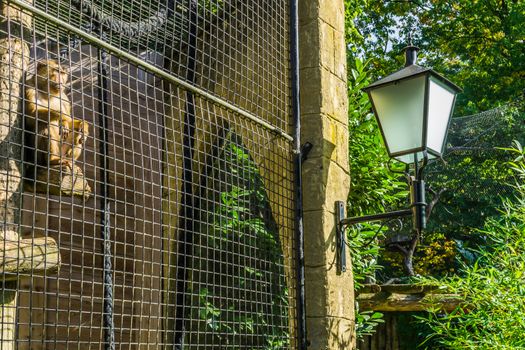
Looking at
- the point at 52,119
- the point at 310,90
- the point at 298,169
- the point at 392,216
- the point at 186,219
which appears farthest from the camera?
the point at 310,90

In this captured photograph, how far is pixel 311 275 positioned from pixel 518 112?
1049 centimetres

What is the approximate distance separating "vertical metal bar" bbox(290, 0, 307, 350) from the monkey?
4.21ft

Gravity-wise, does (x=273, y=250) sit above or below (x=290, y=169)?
below

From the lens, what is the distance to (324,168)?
348cm

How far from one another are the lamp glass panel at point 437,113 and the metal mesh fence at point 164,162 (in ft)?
2.16

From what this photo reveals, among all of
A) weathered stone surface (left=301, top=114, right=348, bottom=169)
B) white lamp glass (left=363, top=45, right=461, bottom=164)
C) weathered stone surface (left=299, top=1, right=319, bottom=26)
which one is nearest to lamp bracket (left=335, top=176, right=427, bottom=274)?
white lamp glass (left=363, top=45, right=461, bottom=164)

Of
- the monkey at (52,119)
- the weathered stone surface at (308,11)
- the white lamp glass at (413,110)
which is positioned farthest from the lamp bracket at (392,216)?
the monkey at (52,119)

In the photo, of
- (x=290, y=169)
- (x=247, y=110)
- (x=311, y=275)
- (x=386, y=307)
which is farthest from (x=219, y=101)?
(x=386, y=307)

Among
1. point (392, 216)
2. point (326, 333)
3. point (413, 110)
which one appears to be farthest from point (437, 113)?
point (326, 333)

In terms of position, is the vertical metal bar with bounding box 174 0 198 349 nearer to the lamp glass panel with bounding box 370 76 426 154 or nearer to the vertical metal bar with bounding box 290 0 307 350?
the vertical metal bar with bounding box 290 0 307 350

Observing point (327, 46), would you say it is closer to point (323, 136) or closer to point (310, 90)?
point (310, 90)

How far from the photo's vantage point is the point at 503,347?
3973 millimetres

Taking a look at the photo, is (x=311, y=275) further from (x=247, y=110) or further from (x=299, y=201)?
(x=247, y=110)

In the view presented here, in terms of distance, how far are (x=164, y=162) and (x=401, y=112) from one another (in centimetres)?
102
